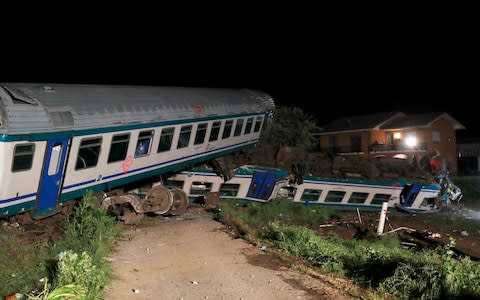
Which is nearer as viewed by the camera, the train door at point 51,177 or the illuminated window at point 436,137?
the train door at point 51,177

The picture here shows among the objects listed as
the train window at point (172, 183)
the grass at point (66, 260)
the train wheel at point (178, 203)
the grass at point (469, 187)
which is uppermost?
the grass at point (66, 260)

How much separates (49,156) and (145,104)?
4073 millimetres

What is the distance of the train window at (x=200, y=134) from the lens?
634 inches

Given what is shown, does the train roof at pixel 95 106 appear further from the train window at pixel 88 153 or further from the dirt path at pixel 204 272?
the dirt path at pixel 204 272

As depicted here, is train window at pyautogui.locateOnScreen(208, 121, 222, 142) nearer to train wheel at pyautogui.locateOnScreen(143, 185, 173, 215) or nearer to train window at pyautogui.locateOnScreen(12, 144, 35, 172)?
train wheel at pyautogui.locateOnScreen(143, 185, 173, 215)

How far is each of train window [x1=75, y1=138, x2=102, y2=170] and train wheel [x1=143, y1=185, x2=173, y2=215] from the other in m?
3.02

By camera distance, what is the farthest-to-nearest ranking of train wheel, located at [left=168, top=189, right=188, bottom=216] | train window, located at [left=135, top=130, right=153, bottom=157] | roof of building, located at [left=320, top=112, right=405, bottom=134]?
roof of building, located at [left=320, top=112, right=405, bottom=134] < train wheel, located at [left=168, top=189, right=188, bottom=216] < train window, located at [left=135, top=130, right=153, bottom=157]

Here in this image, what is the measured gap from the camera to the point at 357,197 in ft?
73.9

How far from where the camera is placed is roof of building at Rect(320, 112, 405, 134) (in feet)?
128

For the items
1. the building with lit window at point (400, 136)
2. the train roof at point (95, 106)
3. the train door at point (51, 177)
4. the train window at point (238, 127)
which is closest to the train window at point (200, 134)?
the train roof at point (95, 106)

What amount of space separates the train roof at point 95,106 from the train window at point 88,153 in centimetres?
35

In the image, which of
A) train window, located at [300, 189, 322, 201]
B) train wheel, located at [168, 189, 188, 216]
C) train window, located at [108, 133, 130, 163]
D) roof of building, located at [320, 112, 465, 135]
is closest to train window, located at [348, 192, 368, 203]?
train window, located at [300, 189, 322, 201]

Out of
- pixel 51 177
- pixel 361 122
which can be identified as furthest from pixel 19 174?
pixel 361 122

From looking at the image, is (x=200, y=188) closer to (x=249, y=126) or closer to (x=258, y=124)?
(x=249, y=126)
